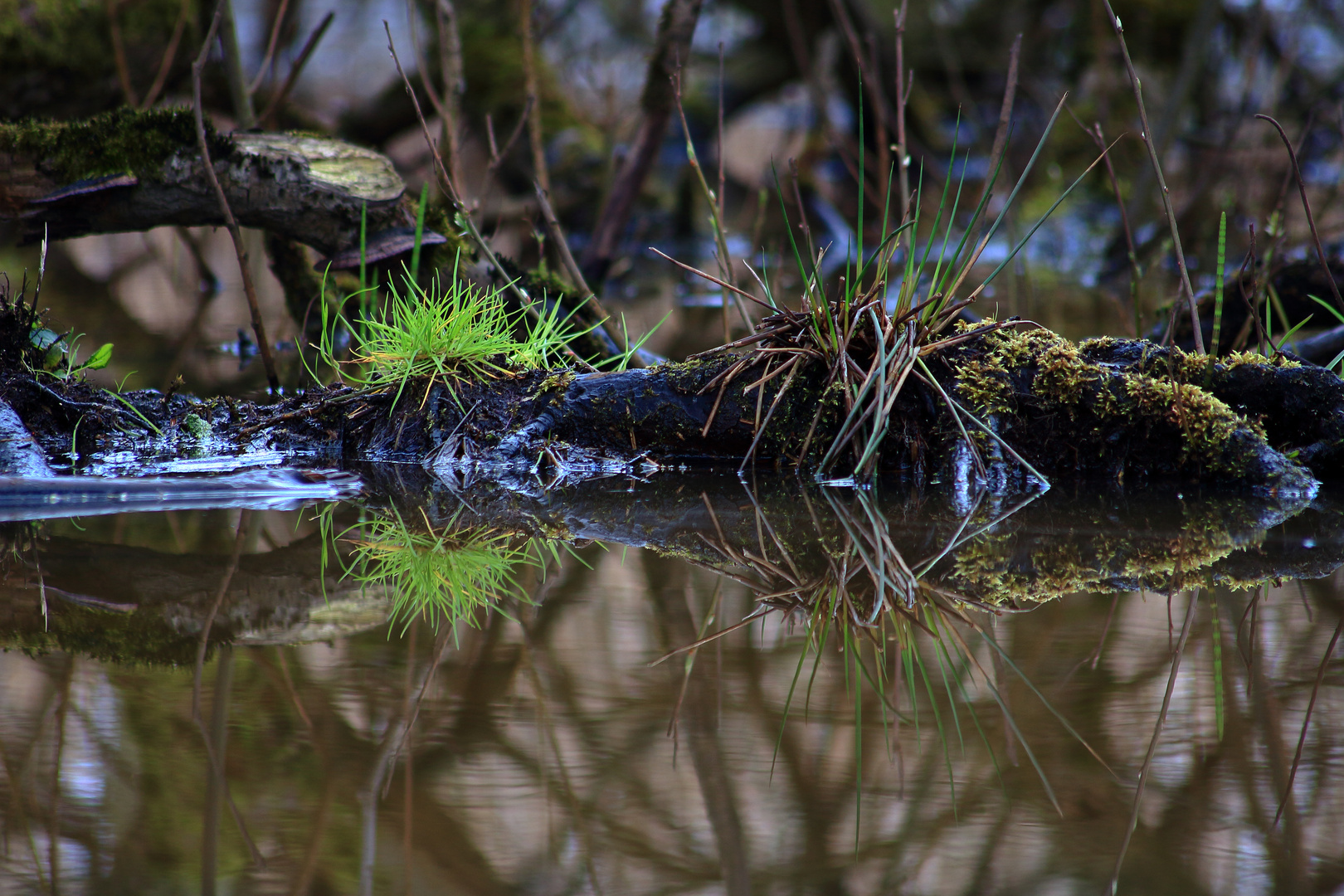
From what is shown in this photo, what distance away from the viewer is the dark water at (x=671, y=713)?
1002 millimetres

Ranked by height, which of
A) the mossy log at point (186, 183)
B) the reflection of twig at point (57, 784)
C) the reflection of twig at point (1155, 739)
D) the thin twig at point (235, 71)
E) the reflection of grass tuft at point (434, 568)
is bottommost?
the reflection of grass tuft at point (434, 568)

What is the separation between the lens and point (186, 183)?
122 inches

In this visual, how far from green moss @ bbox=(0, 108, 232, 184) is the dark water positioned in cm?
144

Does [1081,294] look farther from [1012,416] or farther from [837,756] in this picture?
[837,756]

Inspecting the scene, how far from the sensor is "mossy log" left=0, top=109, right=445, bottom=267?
300 cm

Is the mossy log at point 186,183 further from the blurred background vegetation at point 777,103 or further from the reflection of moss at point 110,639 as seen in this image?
the reflection of moss at point 110,639

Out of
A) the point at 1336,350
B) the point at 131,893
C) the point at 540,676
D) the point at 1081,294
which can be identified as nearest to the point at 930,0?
the point at 1081,294

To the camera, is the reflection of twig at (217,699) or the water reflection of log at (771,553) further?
the water reflection of log at (771,553)

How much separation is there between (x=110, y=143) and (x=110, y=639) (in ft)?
6.92

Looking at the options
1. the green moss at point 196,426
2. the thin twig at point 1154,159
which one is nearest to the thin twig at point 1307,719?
the thin twig at point 1154,159

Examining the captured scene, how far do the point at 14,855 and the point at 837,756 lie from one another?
834mm

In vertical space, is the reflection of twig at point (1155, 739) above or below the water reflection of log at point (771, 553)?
above

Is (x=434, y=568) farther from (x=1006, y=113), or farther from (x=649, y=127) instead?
(x=649, y=127)

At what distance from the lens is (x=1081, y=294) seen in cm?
650
